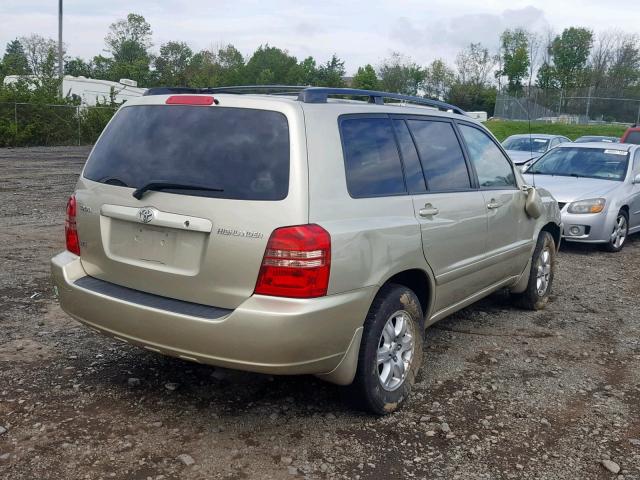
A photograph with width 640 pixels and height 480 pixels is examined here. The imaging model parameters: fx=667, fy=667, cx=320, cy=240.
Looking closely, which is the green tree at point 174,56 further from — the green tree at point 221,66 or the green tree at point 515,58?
the green tree at point 515,58

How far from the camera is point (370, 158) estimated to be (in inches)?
149

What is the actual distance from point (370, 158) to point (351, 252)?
68 centimetres

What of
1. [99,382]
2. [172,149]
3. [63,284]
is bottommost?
[99,382]

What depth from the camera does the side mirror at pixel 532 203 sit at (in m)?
5.58

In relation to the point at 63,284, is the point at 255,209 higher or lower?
higher

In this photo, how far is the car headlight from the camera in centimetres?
906

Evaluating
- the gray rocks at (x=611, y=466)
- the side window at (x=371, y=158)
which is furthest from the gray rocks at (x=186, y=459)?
the gray rocks at (x=611, y=466)

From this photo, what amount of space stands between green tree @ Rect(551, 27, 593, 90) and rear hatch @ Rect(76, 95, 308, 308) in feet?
256

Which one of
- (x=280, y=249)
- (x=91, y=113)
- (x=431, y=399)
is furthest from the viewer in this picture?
(x=91, y=113)

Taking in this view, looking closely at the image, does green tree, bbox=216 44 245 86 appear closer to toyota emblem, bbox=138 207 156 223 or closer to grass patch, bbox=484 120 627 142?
grass patch, bbox=484 120 627 142

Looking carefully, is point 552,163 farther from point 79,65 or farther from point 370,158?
point 79,65

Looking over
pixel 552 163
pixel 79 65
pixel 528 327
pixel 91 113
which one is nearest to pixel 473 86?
pixel 79 65

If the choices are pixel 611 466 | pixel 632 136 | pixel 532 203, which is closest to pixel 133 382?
pixel 611 466

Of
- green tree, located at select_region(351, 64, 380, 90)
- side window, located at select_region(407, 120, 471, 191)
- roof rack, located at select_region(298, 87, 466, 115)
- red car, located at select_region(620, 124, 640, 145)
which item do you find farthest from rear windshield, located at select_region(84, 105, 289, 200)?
green tree, located at select_region(351, 64, 380, 90)
